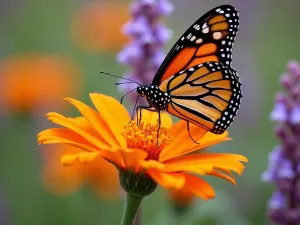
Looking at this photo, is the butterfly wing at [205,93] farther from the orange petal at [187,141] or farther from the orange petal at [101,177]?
the orange petal at [101,177]

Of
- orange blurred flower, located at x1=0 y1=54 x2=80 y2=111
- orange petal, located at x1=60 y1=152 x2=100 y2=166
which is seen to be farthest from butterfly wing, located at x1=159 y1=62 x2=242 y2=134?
orange blurred flower, located at x1=0 y1=54 x2=80 y2=111

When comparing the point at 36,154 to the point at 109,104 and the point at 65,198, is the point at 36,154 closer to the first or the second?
the point at 65,198

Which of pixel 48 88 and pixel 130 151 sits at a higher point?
pixel 48 88

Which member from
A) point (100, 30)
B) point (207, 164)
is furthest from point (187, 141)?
point (100, 30)

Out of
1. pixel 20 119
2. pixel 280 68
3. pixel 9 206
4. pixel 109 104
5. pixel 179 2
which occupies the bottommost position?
pixel 9 206

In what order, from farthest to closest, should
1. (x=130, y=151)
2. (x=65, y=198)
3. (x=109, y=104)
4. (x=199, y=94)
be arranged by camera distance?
(x=65, y=198) < (x=199, y=94) < (x=109, y=104) < (x=130, y=151)

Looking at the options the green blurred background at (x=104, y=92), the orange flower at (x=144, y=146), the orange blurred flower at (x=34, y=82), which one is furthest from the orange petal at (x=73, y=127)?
the orange blurred flower at (x=34, y=82)

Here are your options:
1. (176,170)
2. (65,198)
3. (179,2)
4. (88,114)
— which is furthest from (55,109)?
(179,2)
